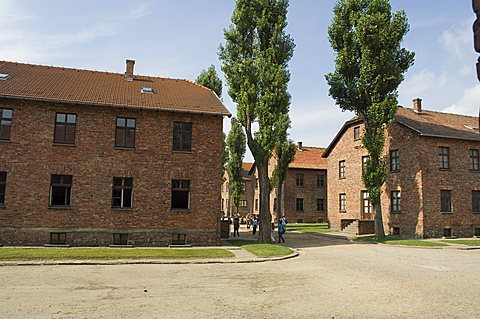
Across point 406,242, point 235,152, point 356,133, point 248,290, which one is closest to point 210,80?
point 235,152

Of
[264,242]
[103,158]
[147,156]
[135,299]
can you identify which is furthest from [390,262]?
[103,158]

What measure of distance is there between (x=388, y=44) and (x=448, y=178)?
33.2 ft

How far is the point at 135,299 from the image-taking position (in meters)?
8.98

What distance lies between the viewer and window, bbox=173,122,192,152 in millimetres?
20781

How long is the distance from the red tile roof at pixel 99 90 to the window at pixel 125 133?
37.3 inches

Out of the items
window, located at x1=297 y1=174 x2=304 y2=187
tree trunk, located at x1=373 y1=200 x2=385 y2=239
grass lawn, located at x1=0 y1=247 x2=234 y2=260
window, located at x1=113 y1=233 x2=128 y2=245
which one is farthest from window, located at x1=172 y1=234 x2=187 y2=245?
window, located at x1=297 y1=174 x2=304 y2=187

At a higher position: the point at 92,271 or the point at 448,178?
the point at 448,178

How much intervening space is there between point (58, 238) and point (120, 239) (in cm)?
286

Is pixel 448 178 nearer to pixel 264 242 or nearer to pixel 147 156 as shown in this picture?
pixel 264 242

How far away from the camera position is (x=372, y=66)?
993 inches

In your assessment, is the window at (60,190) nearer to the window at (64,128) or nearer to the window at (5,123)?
the window at (64,128)

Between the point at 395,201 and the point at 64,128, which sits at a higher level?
the point at 64,128

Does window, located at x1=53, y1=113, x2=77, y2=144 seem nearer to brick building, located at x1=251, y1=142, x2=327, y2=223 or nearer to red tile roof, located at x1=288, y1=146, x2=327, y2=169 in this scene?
brick building, located at x1=251, y1=142, x2=327, y2=223

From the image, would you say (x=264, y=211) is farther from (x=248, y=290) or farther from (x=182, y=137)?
(x=248, y=290)
